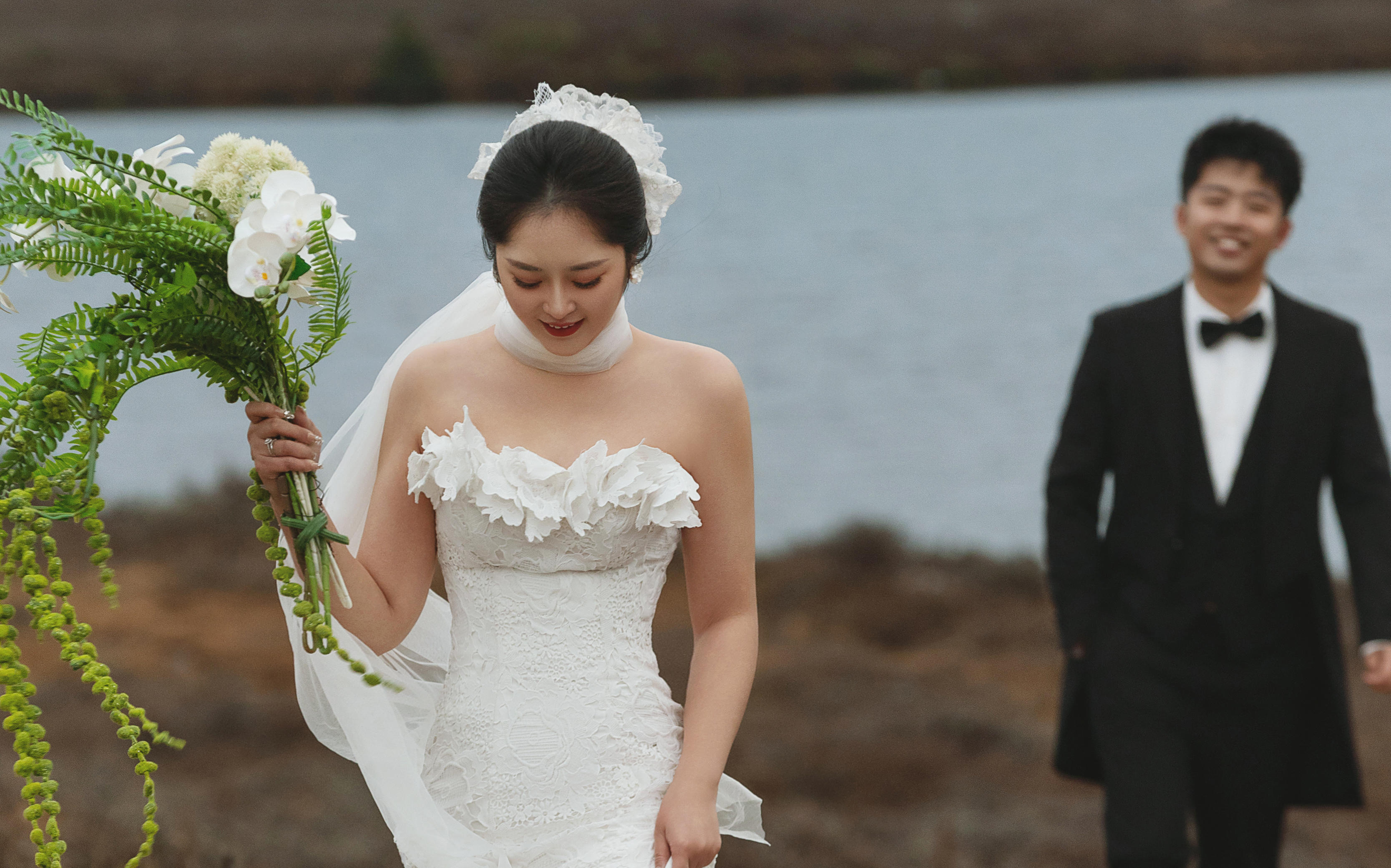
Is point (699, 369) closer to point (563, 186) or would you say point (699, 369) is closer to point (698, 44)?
point (563, 186)

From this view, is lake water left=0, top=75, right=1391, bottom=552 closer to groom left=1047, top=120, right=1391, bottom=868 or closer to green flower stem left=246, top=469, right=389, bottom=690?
groom left=1047, top=120, right=1391, bottom=868

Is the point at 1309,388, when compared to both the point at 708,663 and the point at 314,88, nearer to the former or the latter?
the point at 708,663

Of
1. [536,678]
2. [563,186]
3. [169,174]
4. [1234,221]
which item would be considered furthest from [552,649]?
[1234,221]

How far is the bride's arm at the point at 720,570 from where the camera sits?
2582mm

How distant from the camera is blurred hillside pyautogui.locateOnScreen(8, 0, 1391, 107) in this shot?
72.1 feet

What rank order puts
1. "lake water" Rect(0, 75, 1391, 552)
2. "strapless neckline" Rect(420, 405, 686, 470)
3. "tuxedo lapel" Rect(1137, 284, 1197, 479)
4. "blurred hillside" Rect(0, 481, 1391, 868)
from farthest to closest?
"lake water" Rect(0, 75, 1391, 552), "blurred hillside" Rect(0, 481, 1391, 868), "tuxedo lapel" Rect(1137, 284, 1197, 479), "strapless neckline" Rect(420, 405, 686, 470)

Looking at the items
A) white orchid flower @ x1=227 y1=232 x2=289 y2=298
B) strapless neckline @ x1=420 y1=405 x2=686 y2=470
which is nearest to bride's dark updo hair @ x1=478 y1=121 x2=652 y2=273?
strapless neckline @ x1=420 y1=405 x2=686 y2=470

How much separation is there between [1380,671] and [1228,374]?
93cm

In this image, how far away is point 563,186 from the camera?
242 centimetres

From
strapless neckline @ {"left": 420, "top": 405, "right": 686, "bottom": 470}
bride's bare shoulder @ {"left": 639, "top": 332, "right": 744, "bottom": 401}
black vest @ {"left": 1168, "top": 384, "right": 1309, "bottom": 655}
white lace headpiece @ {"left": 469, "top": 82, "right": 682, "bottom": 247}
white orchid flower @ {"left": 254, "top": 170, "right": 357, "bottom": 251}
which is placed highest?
white lace headpiece @ {"left": 469, "top": 82, "right": 682, "bottom": 247}

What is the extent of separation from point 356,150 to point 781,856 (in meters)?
20.4

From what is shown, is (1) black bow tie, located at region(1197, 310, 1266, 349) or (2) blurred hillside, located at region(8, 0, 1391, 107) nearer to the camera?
(1) black bow tie, located at region(1197, 310, 1266, 349)

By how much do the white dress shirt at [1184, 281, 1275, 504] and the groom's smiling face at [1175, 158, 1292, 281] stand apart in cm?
12

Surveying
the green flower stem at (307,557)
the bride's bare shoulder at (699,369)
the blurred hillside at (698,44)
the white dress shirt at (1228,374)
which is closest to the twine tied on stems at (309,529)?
the green flower stem at (307,557)
